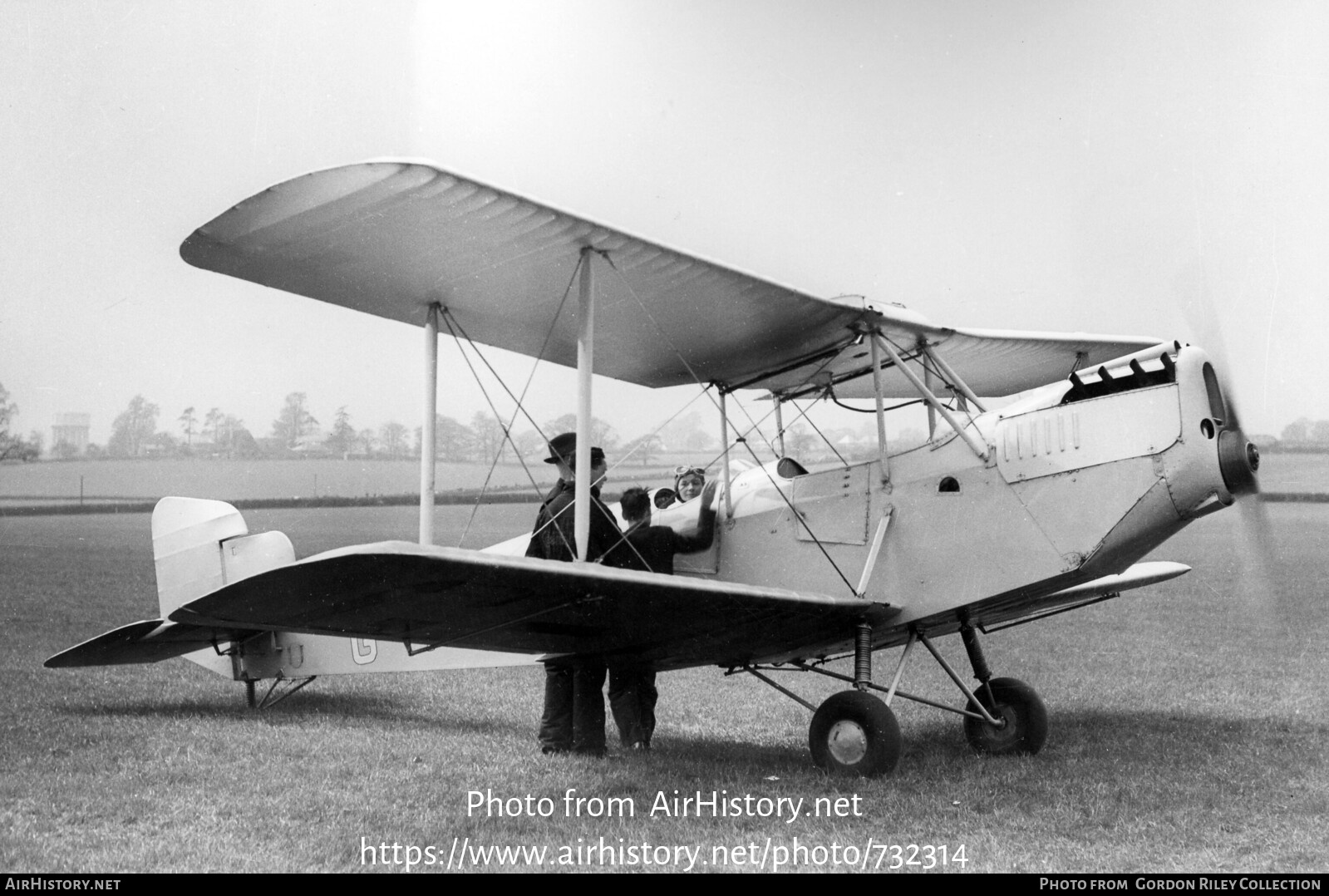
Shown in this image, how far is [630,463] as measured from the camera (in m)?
15.9

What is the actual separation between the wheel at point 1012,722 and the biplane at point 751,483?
0.05 feet

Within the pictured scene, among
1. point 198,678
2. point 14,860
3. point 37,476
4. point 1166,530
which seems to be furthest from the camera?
point 37,476

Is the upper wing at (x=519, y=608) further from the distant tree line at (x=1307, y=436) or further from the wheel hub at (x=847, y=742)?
the distant tree line at (x=1307, y=436)

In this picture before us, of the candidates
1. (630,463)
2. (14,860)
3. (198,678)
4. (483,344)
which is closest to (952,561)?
(483,344)

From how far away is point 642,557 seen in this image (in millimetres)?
5699

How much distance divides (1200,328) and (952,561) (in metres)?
1.78

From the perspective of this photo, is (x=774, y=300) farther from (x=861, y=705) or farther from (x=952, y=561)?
(x=861, y=705)

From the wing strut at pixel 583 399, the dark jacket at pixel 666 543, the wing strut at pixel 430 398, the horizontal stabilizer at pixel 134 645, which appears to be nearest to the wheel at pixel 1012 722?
the dark jacket at pixel 666 543

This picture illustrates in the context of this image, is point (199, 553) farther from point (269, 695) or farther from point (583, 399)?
point (583, 399)

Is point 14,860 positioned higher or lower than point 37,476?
lower

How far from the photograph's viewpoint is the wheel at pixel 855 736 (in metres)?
4.80

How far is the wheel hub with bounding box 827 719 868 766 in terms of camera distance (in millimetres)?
4863

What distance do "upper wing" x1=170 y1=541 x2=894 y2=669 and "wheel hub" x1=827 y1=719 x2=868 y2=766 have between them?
0.55 metres

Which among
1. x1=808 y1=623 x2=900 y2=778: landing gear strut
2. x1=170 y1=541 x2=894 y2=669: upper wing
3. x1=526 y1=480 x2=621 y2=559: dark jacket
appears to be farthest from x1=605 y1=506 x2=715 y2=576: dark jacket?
x1=808 y1=623 x2=900 y2=778: landing gear strut
